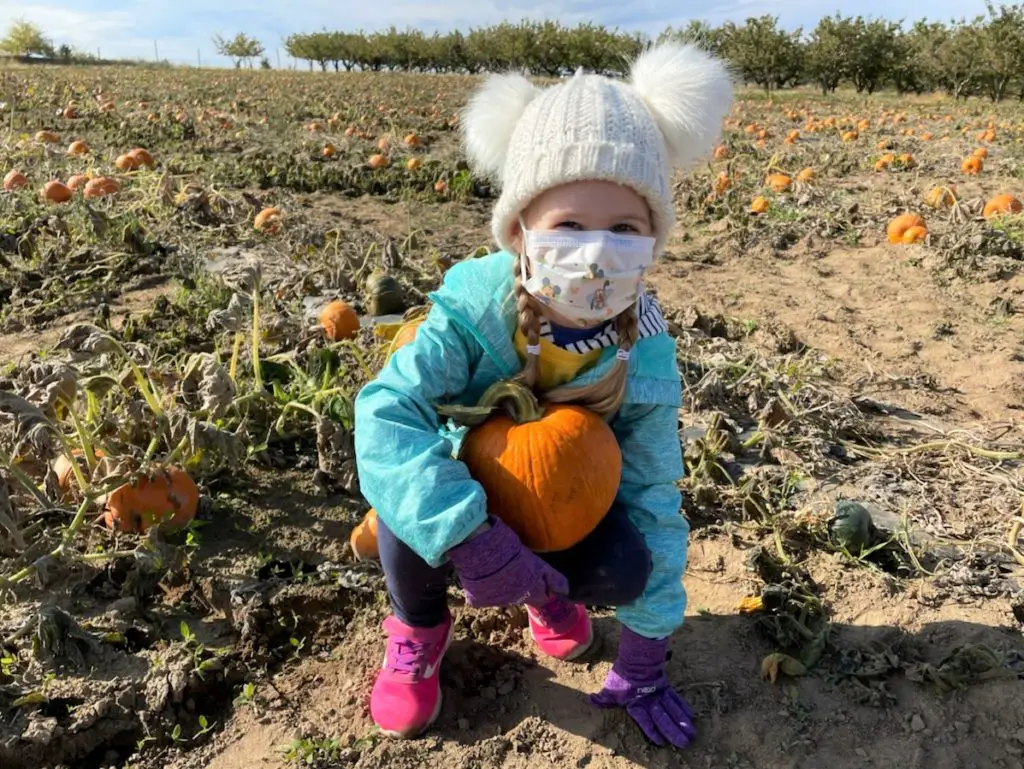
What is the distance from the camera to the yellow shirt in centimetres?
188

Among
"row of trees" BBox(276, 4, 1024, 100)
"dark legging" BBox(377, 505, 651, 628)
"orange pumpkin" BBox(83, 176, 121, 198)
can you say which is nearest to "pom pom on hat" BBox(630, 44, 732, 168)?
"dark legging" BBox(377, 505, 651, 628)

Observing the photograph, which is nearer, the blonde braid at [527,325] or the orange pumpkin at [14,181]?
the blonde braid at [527,325]

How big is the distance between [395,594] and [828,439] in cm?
206

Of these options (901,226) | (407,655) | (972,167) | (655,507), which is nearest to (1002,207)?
(901,226)

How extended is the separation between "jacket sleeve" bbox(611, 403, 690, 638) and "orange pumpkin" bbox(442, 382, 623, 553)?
17 centimetres

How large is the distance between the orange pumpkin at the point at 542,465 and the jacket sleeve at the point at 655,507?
17 centimetres

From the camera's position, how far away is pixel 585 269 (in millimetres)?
1709

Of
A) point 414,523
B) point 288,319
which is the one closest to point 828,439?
point 414,523

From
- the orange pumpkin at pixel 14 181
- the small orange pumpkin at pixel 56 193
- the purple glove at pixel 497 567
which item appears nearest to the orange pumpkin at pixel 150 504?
the purple glove at pixel 497 567

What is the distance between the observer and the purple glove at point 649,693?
76.5 inches

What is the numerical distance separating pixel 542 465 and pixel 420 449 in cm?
26

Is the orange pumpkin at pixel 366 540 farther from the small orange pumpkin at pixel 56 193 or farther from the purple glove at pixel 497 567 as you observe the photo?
the small orange pumpkin at pixel 56 193

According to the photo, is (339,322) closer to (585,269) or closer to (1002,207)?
(585,269)

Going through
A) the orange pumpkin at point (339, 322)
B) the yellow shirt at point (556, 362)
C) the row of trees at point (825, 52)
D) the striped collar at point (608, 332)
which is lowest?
the orange pumpkin at point (339, 322)
